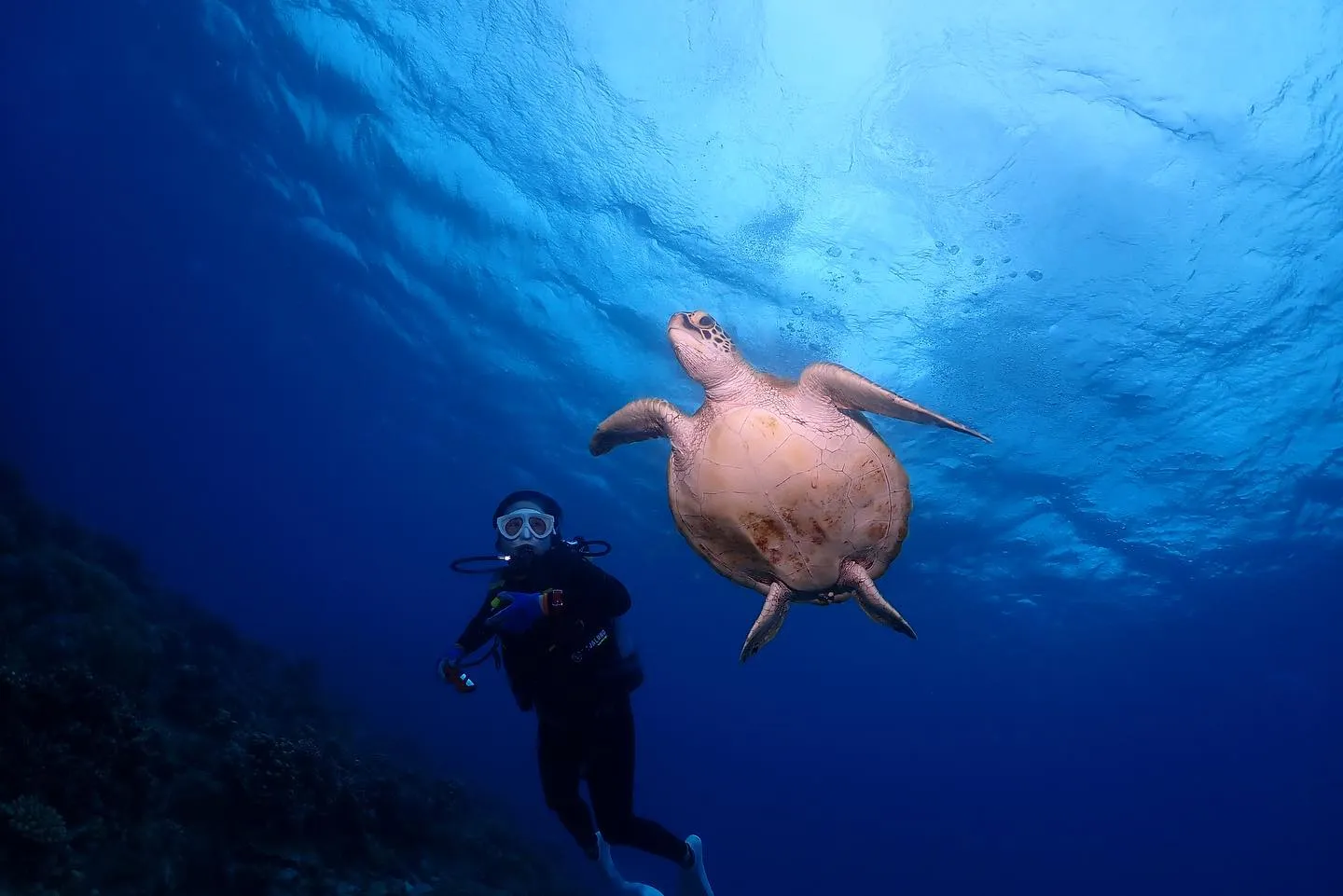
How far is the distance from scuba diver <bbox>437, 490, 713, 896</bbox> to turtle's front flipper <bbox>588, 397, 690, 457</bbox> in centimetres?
98

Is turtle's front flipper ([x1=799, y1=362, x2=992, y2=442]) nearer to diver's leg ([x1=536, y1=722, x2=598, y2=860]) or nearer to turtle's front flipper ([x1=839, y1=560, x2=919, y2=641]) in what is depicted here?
turtle's front flipper ([x1=839, y1=560, x2=919, y2=641])

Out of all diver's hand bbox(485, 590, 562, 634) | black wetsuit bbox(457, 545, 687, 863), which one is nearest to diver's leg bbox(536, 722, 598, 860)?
black wetsuit bbox(457, 545, 687, 863)

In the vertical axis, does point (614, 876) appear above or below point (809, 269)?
below

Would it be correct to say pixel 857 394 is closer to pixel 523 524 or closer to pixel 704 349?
pixel 704 349

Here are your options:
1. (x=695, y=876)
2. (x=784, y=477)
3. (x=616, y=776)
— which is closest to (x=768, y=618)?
(x=784, y=477)

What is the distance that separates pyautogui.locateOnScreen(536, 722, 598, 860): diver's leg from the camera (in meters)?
5.66

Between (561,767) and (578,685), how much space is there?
0.89 m

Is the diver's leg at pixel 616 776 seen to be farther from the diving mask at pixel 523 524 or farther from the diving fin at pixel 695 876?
the diving mask at pixel 523 524

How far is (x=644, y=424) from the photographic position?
6.07 m

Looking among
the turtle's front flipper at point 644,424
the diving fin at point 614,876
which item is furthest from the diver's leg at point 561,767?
the turtle's front flipper at point 644,424

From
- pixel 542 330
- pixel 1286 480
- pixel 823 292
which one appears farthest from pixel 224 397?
pixel 1286 480

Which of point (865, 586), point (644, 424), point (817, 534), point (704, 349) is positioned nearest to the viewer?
point (817, 534)

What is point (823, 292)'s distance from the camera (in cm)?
1270

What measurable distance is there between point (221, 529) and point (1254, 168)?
85.3 meters
